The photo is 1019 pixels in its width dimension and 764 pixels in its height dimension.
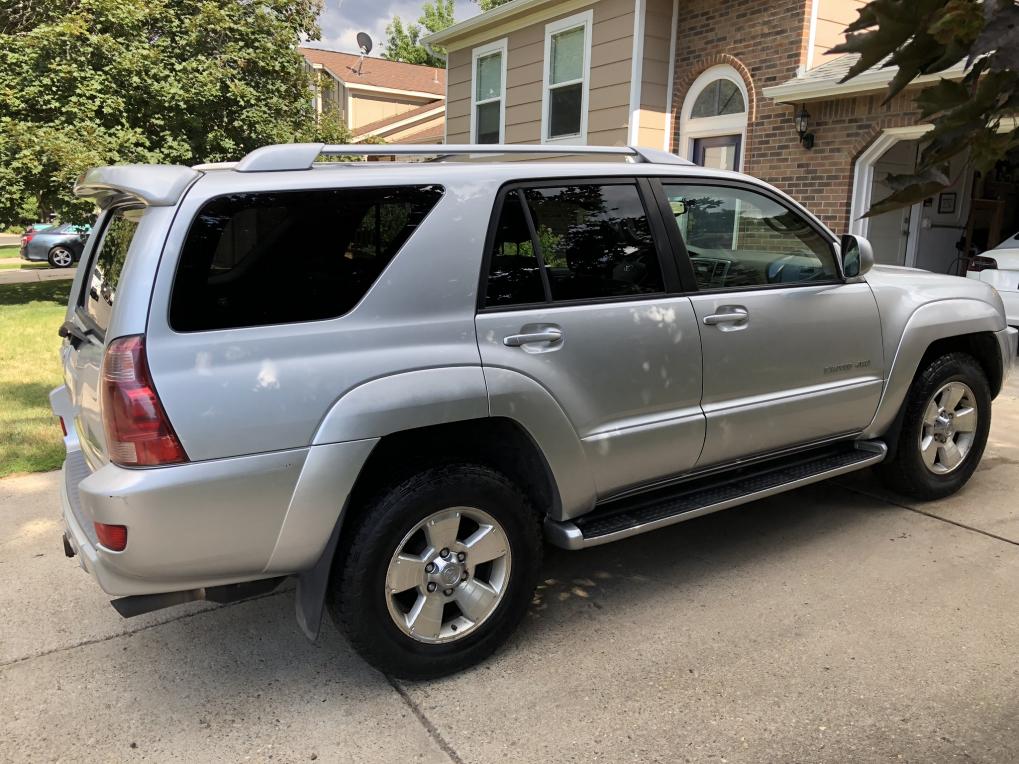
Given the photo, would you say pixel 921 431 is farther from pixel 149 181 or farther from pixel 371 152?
pixel 149 181

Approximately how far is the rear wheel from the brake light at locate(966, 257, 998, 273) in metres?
22.1

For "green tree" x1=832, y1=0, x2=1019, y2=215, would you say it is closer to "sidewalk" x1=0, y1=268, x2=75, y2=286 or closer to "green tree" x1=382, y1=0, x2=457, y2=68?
"sidewalk" x1=0, y1=268, x2=75, y2=286

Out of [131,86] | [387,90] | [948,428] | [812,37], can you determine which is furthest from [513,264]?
[387,90]

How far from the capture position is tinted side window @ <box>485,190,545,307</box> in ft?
9.73

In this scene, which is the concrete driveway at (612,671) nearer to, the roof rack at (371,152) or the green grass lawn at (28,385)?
the green grass lawn at (28,385)

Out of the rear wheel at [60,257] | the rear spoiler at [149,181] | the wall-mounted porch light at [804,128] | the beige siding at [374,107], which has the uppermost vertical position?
the beige siding at [374,107]

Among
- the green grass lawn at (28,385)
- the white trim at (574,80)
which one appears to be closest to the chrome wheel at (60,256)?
the green grass lawn at (28,385)

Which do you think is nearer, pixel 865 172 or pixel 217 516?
pixel 217 516

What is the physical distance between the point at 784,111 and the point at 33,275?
58.3ft

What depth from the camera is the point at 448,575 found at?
2.86 metres

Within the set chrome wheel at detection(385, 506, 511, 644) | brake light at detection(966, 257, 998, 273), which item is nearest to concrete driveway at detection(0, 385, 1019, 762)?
chrome wheel at detection(385, 506, 511, 644)

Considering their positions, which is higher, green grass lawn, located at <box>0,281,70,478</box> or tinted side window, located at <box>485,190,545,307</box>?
tinted side window, located at <box>485,190,545,307</box>

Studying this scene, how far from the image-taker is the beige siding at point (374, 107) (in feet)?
86.6

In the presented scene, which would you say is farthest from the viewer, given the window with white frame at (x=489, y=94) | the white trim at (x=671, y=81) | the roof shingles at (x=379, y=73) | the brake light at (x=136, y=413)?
the roof shingles at (x=379, y=73)
